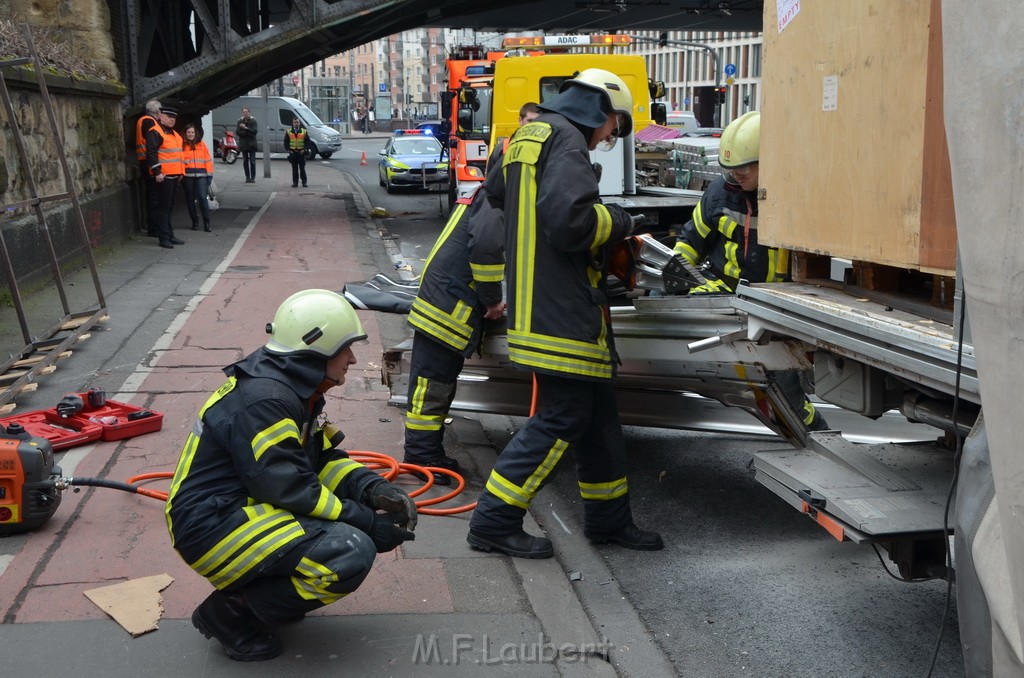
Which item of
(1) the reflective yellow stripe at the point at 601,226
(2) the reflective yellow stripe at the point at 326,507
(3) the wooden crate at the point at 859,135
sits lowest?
(2) the reflective yellow stripe at the point at 326,507

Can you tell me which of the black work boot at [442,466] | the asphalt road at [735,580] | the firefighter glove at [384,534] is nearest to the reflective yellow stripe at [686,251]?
the asphalt road at [735,580]

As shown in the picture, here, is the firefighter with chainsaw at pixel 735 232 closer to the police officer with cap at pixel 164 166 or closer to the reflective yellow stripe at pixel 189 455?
the reflective yellow stripe at pixel 189 455

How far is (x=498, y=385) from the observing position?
234 inches

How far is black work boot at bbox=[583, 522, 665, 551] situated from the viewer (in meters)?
4.64

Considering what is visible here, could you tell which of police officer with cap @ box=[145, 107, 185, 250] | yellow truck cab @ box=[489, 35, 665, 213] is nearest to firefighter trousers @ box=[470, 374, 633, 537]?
yellow truck cab @ box=[489, 35, 665, 213]

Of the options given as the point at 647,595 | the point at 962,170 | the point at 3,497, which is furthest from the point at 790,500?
the point at 3,497

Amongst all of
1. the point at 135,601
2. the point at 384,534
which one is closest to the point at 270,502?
the point at 384,534

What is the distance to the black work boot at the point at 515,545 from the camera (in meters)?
4.45

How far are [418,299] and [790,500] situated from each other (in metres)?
2.42

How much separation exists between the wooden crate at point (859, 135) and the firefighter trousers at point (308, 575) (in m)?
1.86

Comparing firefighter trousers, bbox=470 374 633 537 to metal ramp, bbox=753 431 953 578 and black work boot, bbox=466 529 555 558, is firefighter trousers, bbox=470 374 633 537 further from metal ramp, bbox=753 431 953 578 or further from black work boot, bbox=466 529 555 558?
metal ramp, bbox=753 431 953 578

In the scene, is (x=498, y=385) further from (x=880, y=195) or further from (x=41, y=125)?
(x=41, y=125)

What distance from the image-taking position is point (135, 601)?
3840mm

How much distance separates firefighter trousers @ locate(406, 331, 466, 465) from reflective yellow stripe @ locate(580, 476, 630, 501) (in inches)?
43.4
